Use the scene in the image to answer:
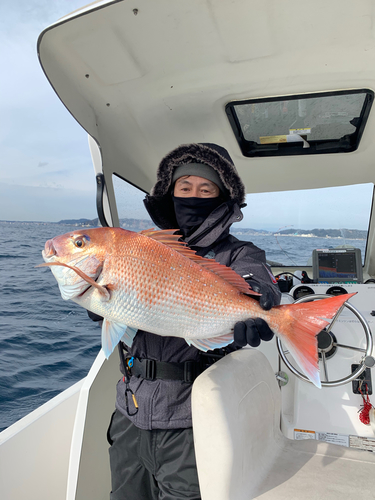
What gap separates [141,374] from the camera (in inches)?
67.1

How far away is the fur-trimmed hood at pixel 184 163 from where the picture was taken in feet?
6.73

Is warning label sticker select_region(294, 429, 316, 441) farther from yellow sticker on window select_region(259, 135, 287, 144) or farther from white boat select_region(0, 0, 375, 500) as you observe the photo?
yellow sticker on window select_region(259, 135, 287, 144)

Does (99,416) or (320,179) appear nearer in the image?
(99,416)

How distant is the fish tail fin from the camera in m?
1.26

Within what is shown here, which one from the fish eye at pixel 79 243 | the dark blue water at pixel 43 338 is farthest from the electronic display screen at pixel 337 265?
the fish eye at pixel 79 243

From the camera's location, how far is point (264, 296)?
1.39m

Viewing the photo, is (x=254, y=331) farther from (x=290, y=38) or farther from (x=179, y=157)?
(x=290, y=38)

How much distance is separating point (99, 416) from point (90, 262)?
1.66 meters

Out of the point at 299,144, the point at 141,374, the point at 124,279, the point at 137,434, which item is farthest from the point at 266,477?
the point at 299,144

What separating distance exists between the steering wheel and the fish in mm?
1012

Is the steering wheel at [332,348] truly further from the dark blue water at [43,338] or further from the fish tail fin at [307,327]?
the dark blue water at [43,338]

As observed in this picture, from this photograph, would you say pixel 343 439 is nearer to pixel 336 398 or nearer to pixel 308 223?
pixel 336 398

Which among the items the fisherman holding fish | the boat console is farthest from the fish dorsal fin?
the boat console

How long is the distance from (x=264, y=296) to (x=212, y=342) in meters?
0.29
